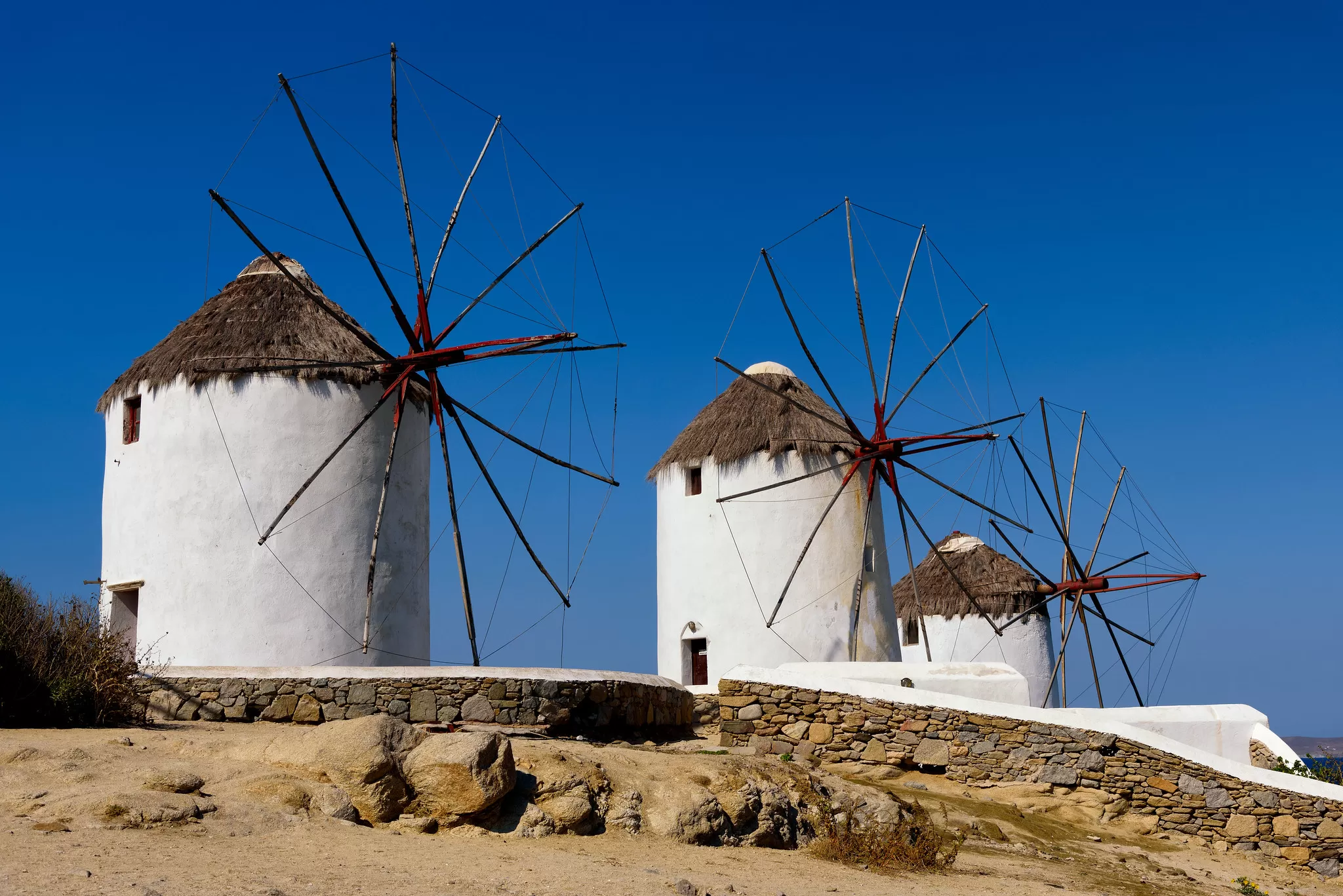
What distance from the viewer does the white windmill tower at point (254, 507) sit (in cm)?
1458

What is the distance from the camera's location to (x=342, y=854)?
22.0 feet

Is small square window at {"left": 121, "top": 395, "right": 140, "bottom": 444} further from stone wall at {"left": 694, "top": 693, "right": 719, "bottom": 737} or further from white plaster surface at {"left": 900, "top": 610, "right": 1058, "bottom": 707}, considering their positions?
white plaster surface at {"left": 900, "top": 610, "right": 1058, "bottom": 707}

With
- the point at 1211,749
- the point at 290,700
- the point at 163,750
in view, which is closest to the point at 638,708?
the point at 290,700

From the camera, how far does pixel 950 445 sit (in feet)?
59.8

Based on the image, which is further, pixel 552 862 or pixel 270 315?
pixel 270 315

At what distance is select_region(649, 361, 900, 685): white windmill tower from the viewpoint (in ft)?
61.9

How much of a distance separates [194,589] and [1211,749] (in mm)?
12085

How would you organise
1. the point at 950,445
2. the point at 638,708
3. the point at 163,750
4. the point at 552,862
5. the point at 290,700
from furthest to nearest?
the point at 950,445 < the point at 638,708 < the point at 290,700 < the point at 163,750 < the point at 552,862

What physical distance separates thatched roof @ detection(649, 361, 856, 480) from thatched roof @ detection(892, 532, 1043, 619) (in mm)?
6322

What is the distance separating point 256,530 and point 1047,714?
30.0 ft

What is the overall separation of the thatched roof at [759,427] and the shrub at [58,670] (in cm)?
1037

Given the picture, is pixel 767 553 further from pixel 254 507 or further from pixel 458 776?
pixel 458 776

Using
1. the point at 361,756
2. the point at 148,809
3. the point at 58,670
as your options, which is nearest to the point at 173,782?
the point at 148,809

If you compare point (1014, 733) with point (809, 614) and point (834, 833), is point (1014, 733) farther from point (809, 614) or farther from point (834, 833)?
point (809, 614)
